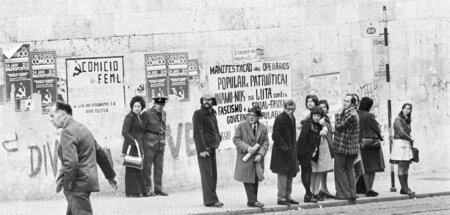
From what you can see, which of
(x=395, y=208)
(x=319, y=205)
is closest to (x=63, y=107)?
(x=319, y=205)

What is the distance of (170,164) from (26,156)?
275 cm

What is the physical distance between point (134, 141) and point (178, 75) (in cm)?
178

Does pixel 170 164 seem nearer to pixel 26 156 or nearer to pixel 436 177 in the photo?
pixel 26 156

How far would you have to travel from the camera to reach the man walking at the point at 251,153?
1778 cm

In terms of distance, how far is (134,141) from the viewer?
64.8 ft

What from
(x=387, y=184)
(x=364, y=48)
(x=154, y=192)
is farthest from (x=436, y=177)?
(x=154, y=192)

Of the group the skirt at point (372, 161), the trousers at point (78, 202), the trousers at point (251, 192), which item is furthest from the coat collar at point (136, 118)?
the trousers at point (78, 202)

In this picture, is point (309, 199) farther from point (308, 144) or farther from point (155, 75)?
point (155, 75)

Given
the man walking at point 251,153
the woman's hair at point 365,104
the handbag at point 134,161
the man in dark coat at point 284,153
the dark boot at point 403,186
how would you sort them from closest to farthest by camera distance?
1. the man walking at point 251,153
2. the man in dark coat at point 284,153
3. the dark boot at point 403,186
4. the woman's hair at point 365,104
5. the handbag at point 134,161

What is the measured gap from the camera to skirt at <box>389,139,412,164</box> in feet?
63.2

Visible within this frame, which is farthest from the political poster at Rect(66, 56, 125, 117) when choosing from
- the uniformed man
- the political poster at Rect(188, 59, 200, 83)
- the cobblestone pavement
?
the cobblestone pavement

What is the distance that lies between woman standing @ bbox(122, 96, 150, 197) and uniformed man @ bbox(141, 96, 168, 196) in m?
0.14

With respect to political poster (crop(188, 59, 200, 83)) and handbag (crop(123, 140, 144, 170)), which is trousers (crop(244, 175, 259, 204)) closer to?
handbag (crop(123, 140, 144, 170))

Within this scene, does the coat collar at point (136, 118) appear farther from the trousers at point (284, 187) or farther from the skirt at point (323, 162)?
the skirt at point (323, 162)
